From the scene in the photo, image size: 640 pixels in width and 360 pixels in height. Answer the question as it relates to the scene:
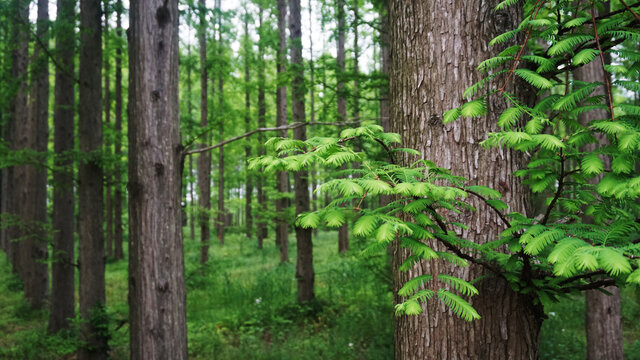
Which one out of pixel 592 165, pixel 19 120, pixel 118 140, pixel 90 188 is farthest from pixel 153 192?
pixel 19 120

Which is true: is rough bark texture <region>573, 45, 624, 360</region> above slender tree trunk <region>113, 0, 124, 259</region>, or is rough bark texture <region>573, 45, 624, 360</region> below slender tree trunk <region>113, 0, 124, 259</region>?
below

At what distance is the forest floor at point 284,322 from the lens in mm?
6001

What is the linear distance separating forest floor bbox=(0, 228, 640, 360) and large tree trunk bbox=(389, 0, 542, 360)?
3261 mm

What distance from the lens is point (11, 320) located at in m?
9.02

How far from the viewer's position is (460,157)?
1.93 metres

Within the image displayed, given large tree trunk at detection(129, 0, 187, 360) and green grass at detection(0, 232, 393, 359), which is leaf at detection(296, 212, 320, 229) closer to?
large tree trunk at detection(129, 0, 187, 360)

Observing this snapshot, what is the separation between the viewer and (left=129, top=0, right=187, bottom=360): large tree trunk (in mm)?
3455

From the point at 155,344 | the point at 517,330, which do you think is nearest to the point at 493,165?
the point at 517,330

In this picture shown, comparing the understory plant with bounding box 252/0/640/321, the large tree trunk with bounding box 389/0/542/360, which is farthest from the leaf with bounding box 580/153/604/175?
the large tree trunk with bounding box 389/0/542/360

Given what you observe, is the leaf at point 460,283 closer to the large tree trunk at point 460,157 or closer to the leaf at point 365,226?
the leaf at point 365,226

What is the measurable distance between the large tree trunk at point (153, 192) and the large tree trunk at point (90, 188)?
113 inches

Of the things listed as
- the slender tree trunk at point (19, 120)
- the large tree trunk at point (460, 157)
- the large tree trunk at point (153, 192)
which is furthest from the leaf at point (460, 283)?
the slender tree trunk at point (19, 120)

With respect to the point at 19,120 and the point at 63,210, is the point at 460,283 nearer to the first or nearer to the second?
the point at 63,210

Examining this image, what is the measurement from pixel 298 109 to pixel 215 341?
5152mm
